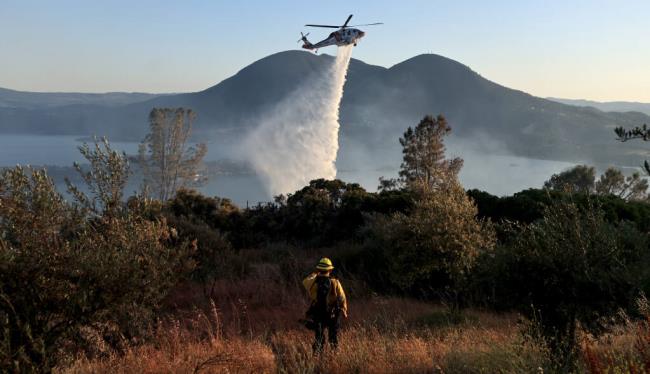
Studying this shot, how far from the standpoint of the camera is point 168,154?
191 ft

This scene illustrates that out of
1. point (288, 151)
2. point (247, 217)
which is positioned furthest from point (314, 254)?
point (288, 151)

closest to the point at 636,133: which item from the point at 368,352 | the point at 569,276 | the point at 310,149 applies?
the point at 569,276

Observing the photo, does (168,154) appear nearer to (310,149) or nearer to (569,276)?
(569,276)

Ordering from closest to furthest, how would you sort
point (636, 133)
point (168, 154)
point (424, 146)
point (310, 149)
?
point (636, 133) → point (424, 146) → point (168, 154) → point (310, 149)

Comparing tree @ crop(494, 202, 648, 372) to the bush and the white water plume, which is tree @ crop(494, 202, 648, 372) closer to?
the bush

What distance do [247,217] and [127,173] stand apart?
21.6 metres

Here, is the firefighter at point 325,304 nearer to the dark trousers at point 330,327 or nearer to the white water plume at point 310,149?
the dark trousers at point 330,327

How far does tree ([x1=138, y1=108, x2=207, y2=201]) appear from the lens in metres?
56.7

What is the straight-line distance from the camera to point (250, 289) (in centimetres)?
1745

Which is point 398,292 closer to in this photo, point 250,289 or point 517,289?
point 250,289

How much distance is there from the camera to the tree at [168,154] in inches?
2231

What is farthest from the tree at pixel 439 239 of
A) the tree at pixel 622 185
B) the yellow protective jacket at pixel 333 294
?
the tree at pixel 622 185

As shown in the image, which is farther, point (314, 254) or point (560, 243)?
point (314, 254)

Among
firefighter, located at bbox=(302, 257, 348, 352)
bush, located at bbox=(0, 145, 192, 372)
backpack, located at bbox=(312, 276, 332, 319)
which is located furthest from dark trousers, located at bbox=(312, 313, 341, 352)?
bush, located at bbox=(0, 145, 192, 372)
